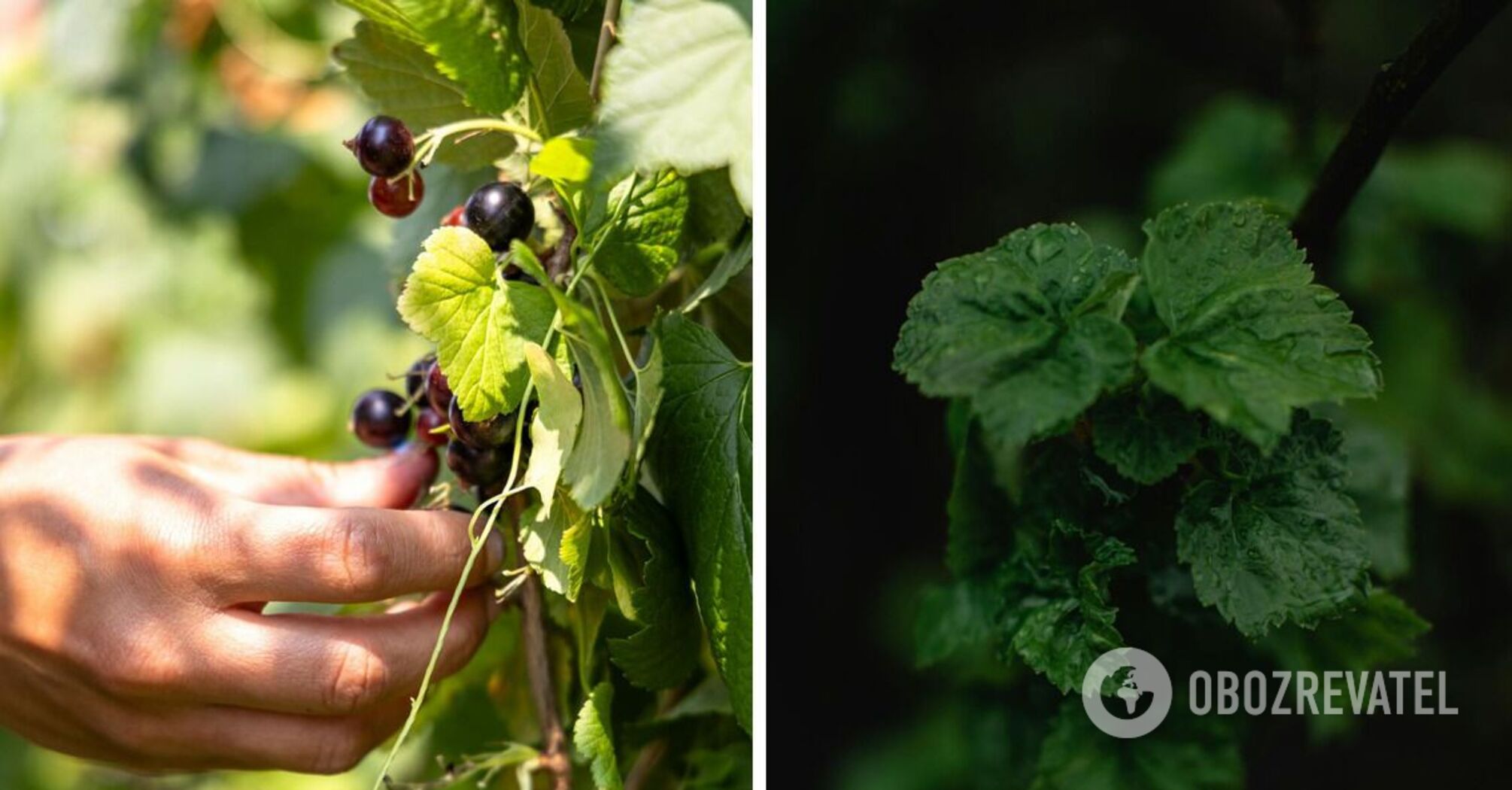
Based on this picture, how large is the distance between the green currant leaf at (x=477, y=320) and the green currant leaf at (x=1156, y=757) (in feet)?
0.69

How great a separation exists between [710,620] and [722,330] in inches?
5.4

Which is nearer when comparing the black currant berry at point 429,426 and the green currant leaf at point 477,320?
the green currant leaf at point 477,320

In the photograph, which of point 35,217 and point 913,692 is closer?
point 913,692

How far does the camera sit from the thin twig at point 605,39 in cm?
45

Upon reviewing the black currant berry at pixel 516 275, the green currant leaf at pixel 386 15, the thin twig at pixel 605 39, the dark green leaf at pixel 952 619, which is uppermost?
the thin twig at pixel 605 39

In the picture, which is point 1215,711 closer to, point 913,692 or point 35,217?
point 913,692

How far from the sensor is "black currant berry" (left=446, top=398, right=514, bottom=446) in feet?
1.53

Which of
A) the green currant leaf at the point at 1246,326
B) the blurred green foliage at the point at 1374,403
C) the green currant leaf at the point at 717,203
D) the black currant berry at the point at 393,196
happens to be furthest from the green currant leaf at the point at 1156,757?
the black currant berry at the point at 393,196

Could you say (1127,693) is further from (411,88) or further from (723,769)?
(411,88)

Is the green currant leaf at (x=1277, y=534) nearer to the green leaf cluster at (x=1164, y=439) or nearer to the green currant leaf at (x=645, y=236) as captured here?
the green leaf cluster at (x=1164, y=439)

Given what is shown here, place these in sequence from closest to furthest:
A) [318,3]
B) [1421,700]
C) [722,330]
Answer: [1421,700] → [722,330] → [318,3]

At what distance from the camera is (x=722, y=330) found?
53cm

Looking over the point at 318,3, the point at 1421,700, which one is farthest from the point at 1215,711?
the point at 318,3

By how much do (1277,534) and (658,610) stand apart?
208mm
